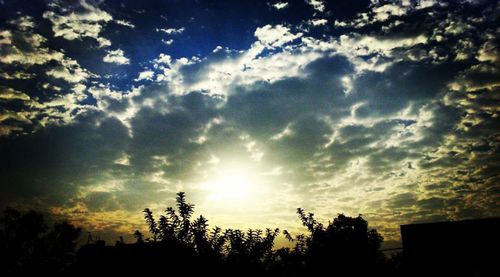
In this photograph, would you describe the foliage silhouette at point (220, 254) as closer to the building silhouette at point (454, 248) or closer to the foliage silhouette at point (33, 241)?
the building silhouette at point (454, 248)

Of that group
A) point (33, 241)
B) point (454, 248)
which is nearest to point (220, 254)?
point (454, 248)

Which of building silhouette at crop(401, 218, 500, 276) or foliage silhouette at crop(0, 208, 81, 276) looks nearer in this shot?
building silhouette at crop(401, 218, 500, 276)

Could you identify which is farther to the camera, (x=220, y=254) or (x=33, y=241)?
(x=33, y=241)

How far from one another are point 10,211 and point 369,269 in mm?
63336

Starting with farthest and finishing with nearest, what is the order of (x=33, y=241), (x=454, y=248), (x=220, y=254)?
(x=33, y=241) → (x=454, y=248) → (x=220, y=254)

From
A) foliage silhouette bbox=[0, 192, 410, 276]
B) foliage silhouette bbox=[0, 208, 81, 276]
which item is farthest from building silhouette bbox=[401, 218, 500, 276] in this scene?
foliage silhouette bbox=[0, 208, 81, 276]

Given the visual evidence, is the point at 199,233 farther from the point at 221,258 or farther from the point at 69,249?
the point at 69,249

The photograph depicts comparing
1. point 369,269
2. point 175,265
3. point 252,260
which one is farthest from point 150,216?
point 369,269

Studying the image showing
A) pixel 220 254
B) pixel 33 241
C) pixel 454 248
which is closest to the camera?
pixel 220 254

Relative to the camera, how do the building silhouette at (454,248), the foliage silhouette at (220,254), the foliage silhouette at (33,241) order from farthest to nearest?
the foliage silhouette at (33,241)
the building silhouette at (454,248)
the foliage silhouette at (220,254)

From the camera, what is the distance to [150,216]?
20.9 ft

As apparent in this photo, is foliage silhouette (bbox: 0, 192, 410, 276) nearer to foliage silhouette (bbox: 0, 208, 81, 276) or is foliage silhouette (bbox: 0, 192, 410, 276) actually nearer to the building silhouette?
the building silhouette

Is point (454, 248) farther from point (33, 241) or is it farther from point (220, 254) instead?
point (33, 241)

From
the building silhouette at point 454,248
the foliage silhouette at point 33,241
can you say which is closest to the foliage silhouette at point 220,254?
the building silhouette at point 454,248
